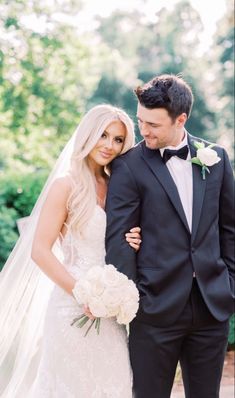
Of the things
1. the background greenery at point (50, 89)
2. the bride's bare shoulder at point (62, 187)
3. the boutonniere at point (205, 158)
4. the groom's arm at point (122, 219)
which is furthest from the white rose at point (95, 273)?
the background greenery at point (50, 89)

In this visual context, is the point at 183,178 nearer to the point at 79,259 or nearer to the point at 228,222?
the point at 228,222

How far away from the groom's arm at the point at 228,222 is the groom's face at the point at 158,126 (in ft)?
1.23

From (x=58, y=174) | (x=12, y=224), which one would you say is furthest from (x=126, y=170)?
(x=12, y=224)

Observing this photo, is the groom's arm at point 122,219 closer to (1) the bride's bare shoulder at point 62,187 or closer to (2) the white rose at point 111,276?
(2) the white rose at point 111,276

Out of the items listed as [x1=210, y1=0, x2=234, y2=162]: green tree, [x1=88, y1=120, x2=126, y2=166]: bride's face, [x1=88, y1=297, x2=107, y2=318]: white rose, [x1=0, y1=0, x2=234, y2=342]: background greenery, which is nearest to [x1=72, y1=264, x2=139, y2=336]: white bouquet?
[x1=88, y1=297, x2=107, y2=318]: white rose

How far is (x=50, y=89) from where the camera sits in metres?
15.1

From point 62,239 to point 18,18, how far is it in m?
8.08

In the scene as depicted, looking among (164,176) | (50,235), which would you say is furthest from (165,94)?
(50,235)

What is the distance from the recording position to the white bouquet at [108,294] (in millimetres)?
3611

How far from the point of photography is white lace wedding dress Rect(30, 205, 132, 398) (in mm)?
3941

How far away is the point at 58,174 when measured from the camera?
4.16 meters

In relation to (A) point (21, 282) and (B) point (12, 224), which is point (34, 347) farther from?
(B) point (12, 224)

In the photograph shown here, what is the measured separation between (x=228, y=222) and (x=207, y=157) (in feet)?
1.27

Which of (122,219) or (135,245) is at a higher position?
(122,219)
